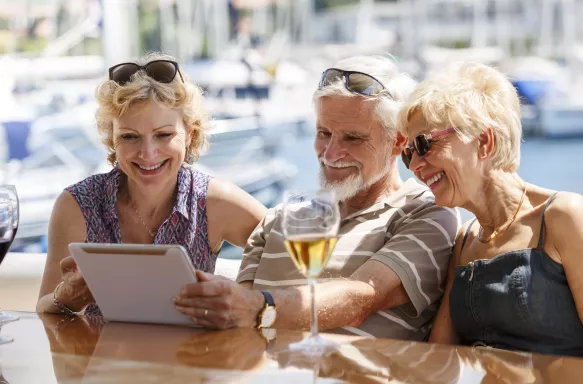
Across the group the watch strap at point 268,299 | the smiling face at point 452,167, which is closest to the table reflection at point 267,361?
the watch strap at point 268,299

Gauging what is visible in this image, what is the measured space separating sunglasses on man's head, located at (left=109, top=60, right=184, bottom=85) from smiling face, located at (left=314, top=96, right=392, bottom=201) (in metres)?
0.49

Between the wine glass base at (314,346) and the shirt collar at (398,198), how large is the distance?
66 centimetres

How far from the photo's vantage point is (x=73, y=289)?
1.78 metres

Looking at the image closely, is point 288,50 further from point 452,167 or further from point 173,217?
point 452,167

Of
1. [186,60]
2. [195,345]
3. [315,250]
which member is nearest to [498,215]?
[315,250]

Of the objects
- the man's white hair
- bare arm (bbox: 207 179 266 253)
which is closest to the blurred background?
bare arm (bbox: 207 179 266 253)

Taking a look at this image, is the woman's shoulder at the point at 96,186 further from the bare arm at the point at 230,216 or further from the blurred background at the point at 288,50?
the blurred background at the point at 288,50

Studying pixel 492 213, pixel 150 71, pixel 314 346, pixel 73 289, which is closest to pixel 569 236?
pixel 492 213

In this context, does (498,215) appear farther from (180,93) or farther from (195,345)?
(180,93)

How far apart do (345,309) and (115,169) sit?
0.97 meters

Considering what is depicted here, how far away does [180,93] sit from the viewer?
238 centimetres

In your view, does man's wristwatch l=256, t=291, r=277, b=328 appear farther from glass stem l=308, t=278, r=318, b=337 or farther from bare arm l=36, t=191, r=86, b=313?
bare arm l=36, t=191, r=86, b=313

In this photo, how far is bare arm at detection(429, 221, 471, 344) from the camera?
6.09ft

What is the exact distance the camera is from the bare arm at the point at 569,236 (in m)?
1.63
